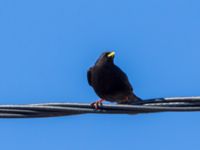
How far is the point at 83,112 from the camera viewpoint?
173 inches

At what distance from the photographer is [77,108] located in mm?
4348

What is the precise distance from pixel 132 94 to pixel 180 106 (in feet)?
11.4

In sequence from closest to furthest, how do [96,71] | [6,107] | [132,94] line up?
[6,107], [132,94], [96,71]

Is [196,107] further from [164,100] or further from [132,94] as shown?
[132,94]

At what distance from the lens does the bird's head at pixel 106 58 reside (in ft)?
28.1

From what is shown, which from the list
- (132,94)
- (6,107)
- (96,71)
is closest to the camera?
(6,107)

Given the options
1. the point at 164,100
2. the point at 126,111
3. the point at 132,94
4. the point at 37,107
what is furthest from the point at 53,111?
the point at 132,94

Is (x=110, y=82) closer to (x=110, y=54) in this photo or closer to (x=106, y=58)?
(x=106, y=58)

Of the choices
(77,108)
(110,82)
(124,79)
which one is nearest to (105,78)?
(110,82)

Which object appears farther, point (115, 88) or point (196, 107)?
point (115, 88)

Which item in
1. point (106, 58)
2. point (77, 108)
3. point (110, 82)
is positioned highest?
point (106, 58)

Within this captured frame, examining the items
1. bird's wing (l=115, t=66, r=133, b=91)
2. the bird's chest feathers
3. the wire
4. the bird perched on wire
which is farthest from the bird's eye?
the wire

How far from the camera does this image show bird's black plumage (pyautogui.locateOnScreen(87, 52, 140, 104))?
26.1 ft

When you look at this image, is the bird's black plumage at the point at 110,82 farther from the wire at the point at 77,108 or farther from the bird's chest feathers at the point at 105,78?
the wire at the point at 77,108
